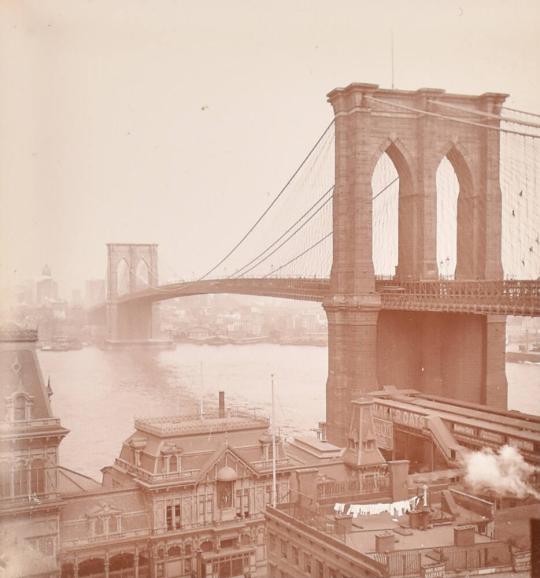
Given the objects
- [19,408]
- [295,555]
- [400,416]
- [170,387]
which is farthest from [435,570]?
[170,387]

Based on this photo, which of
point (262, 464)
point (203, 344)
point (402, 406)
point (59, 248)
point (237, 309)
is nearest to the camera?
point (59, 248)

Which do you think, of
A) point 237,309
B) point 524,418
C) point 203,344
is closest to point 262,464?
point 524,418

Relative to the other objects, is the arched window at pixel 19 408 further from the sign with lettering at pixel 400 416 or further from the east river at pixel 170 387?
the sign with lettering at pixel 400 416

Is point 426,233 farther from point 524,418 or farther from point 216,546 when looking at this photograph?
point 216,546

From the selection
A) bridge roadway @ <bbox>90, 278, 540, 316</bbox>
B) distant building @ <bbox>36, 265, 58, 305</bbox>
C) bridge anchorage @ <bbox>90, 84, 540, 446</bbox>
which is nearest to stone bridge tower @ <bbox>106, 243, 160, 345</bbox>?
bridge roadway @ <bbox>90, 278, 540, 316</bbox>

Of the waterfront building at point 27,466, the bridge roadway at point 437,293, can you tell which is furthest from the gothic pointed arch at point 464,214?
the waterfront building at point 27,466

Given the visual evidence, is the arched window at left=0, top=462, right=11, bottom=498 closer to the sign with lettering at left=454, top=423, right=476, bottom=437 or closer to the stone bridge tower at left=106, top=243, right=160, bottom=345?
the sign with lettering at left=454, top=423, right=476, bottom=437
